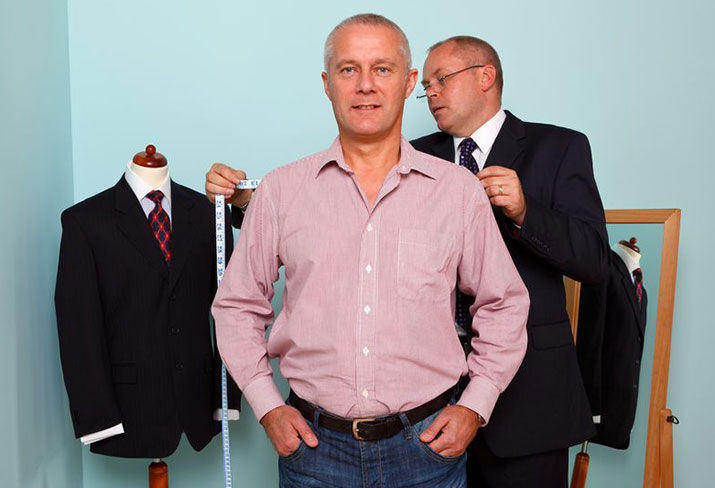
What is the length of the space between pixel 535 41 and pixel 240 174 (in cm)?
173

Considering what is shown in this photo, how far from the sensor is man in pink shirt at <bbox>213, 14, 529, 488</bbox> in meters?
1.80

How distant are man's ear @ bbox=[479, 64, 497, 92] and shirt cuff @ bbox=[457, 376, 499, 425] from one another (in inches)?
43.3

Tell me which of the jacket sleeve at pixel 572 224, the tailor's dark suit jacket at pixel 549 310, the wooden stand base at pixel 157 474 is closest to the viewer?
the jacket sleeve at pixel 572 224

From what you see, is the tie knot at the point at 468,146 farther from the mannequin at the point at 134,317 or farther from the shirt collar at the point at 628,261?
the shirt collar at the point at 628,261

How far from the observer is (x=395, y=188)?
1880 mm

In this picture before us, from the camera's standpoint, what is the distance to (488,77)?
2.57 m

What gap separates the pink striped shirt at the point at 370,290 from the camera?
1799 mm

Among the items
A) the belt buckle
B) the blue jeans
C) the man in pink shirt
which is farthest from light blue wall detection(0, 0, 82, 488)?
the belt buckle

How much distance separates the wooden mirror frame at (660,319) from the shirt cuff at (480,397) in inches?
55.1

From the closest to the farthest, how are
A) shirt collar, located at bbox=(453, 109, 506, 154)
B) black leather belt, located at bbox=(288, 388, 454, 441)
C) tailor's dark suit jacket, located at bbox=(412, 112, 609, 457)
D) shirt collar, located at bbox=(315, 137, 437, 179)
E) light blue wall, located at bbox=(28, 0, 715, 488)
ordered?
1. black leather belt, located at bbox=(288, 388, 454, 441)
2. shirt collar, located at bbox=(315, 137, 437, 179)
3. tailor's dark suit jacket, located at bbox=(412, 112, 609, 457)
4. shirt collar, located at bbox=(453, 109, 506, 154)
5. light blue wall, located at bbox=(28, 0, 715, 488)

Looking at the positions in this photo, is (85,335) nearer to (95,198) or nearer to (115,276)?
(115,276)

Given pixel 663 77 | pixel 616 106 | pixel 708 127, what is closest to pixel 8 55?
pixel 616 106

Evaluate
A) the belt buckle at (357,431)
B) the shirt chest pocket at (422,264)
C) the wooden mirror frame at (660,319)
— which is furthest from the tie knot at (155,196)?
the wooden mirror frame at (660,319)

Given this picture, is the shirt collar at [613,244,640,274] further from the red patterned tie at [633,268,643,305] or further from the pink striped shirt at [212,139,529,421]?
the pink striped shirt at [212,139,529,421]
